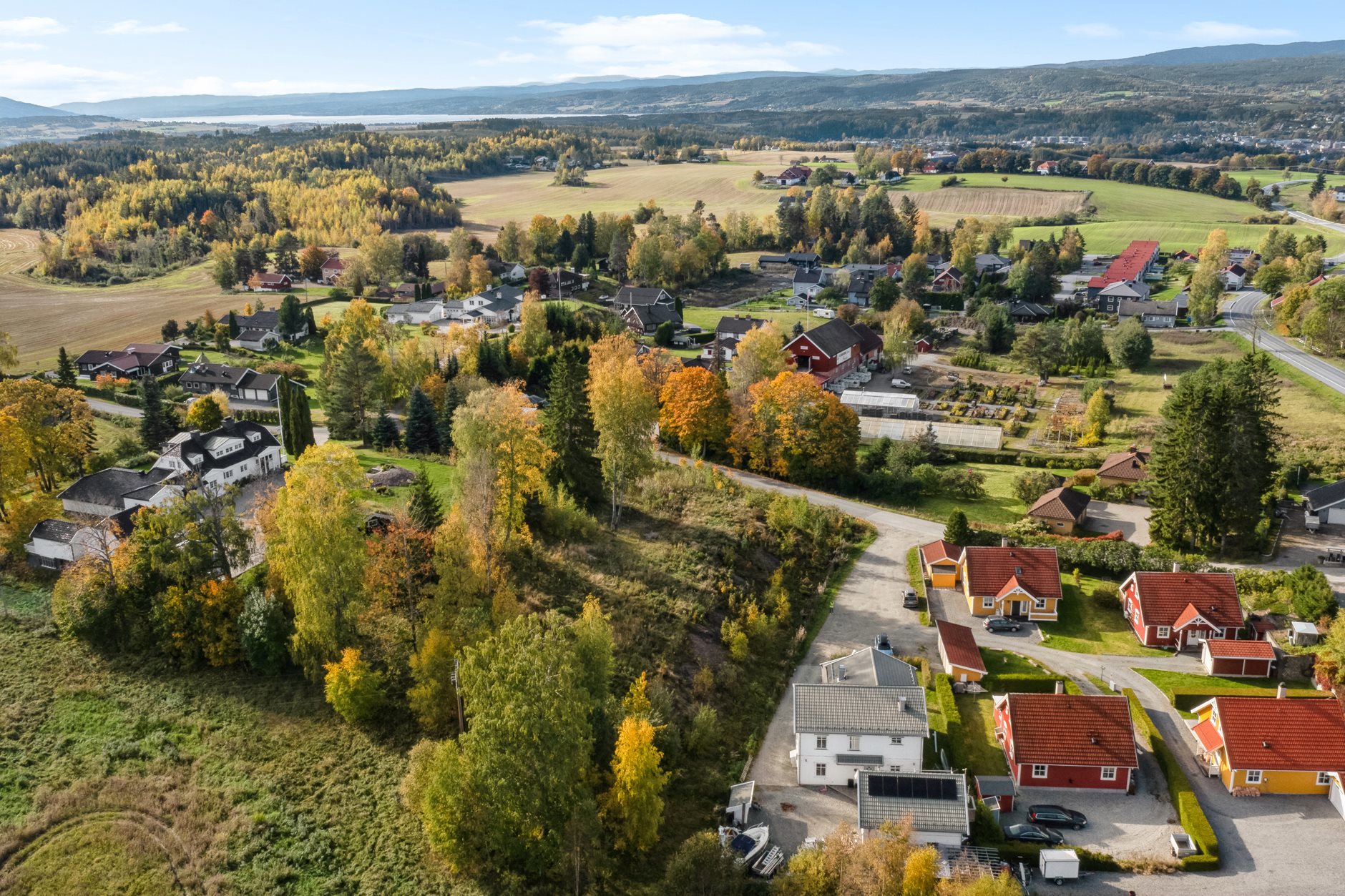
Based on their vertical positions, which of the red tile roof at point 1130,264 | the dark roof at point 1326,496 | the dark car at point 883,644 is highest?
the red tile roof at point 1130,264

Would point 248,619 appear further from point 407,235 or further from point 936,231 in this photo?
point 936,231

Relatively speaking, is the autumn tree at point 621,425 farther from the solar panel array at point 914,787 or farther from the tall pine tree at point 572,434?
the solar panel array at point 914,787

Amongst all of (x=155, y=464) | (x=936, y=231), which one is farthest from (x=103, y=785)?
(x=936, y=231)

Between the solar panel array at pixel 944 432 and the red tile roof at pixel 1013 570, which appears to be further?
the solar panel array at pixel 944 432

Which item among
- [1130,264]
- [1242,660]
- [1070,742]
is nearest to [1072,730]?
[1070,742]

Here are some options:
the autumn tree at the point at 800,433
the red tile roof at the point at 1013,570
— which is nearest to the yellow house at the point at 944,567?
the red tile roof at the point at 1013,570

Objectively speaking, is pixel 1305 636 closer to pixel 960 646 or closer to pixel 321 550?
pixel 960 646

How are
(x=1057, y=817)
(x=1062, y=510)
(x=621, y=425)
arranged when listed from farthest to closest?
(x=1062, y=510) < (x=621, y=425) < (x=1057, y=817)
